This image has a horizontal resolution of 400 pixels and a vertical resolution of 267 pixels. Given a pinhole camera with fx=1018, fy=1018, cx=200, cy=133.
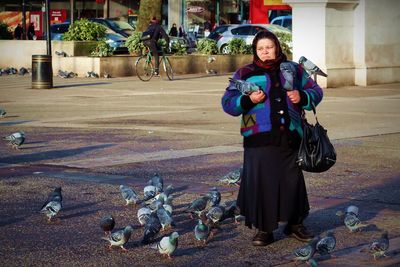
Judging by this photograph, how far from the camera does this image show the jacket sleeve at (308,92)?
24.8 feet

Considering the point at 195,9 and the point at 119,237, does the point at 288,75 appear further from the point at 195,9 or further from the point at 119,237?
the point at 195,9

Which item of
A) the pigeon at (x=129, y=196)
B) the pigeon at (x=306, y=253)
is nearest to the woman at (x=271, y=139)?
the pigeon at (x=306, y=253)

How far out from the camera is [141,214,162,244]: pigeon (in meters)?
7.54

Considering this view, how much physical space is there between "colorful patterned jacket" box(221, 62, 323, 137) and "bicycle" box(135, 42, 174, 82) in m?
20.4

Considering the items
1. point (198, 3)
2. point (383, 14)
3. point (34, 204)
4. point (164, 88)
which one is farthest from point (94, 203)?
point (198, 3)

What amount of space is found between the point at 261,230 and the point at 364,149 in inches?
231

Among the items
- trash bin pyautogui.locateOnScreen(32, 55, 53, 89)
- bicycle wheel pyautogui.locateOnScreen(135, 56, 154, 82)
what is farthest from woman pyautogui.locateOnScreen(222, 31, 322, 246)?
bicycle wheel pyautogui.locateOnScreen(135, 56, 154, 82)

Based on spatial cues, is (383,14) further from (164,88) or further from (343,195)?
(343,195)

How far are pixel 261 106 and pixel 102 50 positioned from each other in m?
22.4

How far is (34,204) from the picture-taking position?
367 inches

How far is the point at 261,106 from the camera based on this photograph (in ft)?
24.7

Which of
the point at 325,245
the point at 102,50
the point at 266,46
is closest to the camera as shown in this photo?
the point at 325,245

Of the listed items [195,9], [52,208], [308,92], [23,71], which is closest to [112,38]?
[23,71]

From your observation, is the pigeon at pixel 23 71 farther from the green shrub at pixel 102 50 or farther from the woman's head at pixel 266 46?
the woman's head at pixel 266 46
